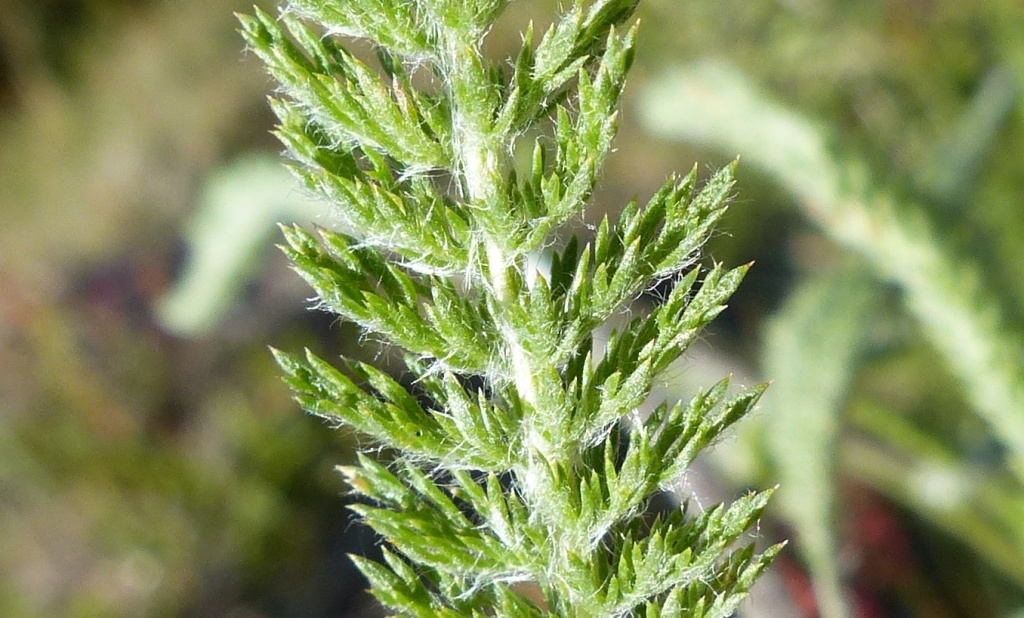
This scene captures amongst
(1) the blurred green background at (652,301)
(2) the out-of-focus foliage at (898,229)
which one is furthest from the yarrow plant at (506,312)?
(2) the out-of-focus foliage at (898,229)

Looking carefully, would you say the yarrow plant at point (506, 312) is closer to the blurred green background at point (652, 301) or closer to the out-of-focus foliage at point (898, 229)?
the blurred green background at point (652, 301)

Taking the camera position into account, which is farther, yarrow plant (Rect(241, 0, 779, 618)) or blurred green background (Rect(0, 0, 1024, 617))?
blurred green background (Rect(0, 0, 1024, 617))

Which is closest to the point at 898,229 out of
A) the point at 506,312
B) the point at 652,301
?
the point at 652,301

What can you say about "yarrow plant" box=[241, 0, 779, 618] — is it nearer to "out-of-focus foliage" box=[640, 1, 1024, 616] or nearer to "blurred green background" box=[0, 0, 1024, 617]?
"blurred green background" box=[0, 0, 1024, 617]

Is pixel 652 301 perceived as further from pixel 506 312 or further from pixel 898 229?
pixel 898 229

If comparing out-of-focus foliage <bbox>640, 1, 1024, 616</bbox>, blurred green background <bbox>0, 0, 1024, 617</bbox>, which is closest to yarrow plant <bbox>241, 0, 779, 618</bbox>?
blurred green background <bbox>0, 0, 1024, 617</bbox>
